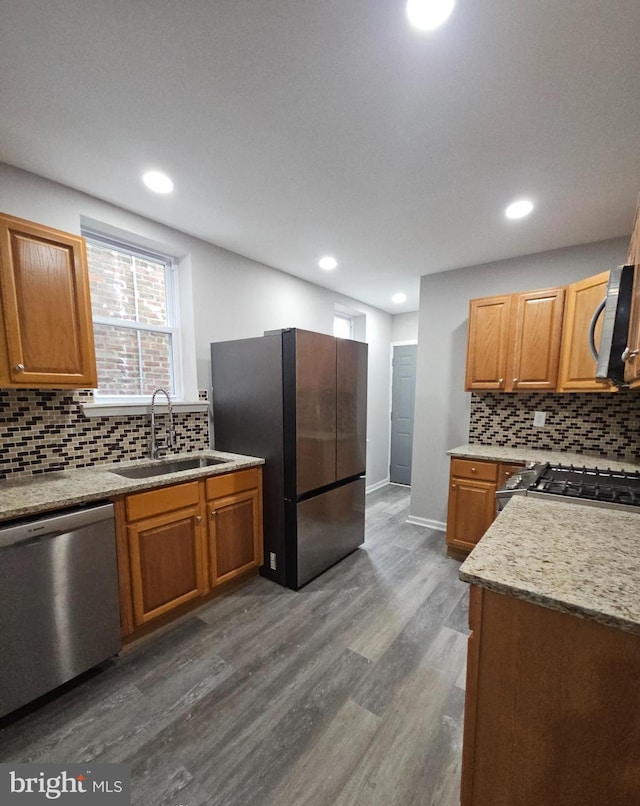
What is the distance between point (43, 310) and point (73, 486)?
894 millimetres

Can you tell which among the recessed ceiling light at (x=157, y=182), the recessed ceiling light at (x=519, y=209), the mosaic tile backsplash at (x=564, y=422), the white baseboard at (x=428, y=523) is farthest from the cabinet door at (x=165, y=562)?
the recessed ceiling light at (x=519, y=209)

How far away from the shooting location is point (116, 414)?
214 cm

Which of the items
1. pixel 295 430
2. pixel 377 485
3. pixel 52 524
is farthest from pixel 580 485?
pixel 377 485

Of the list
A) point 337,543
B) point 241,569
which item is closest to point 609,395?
point 337,543

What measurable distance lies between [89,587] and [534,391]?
3099 millimetres

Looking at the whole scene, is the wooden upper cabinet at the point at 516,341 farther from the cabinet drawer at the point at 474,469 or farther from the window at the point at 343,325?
the window at the point at 343,325

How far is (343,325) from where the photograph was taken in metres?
4.46

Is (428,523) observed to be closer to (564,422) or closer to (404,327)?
(564,422)

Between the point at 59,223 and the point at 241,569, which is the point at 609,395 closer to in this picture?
the point at 241,569

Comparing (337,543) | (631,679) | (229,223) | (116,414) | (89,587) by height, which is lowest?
(337,543)

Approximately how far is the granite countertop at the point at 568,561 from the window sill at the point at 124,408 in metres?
2.15

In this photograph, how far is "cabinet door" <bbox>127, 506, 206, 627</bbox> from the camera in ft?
5.66

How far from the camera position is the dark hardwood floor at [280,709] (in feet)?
3.83

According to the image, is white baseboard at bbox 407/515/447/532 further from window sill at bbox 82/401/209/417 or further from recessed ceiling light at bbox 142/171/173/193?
recessed ceiling light at bbox 142/171/173/193
